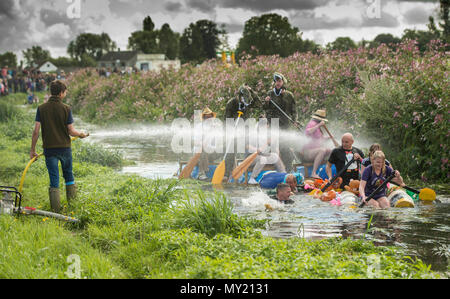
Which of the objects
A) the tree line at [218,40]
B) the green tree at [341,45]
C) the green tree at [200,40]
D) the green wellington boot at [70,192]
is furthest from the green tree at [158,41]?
the green wellington boot at [70,192]

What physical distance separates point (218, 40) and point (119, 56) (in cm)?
5273

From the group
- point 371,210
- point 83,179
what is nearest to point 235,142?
point 83,179

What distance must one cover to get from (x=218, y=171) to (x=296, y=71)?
7086 mm

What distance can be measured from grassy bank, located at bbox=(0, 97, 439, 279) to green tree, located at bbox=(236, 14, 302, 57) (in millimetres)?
70303

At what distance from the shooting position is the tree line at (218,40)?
49459 mm

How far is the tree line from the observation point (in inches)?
1947

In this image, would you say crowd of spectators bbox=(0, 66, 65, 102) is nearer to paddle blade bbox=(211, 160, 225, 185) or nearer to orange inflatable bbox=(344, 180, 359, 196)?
paddle blade bbox=(211, 160, 225, 185)

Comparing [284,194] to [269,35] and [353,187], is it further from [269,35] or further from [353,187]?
[269,35]

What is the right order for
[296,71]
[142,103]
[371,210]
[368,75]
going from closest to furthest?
[371,210] < [368,75] < [296,71] < [142,103]

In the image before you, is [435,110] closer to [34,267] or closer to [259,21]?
[34,267]

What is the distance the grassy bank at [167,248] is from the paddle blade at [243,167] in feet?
11.8

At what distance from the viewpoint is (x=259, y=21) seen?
79375 mm

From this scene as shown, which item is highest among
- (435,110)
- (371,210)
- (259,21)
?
(259,21)

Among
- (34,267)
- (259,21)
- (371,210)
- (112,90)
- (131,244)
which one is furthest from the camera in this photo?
(259,21)
